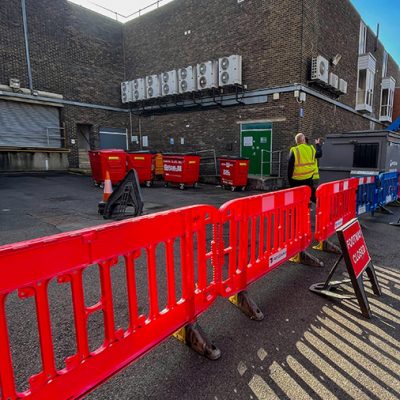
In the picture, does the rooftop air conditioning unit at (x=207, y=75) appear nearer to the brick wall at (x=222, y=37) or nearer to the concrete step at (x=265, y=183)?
the brick wall at (x=222, y=37)

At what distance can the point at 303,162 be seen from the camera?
242 inches

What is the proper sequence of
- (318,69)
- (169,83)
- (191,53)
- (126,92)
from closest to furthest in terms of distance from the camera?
1. (318,69)
2. (191,53)
3. (169,83)
4. (126,92)

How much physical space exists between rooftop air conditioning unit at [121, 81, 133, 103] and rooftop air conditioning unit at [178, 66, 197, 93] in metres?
4.56

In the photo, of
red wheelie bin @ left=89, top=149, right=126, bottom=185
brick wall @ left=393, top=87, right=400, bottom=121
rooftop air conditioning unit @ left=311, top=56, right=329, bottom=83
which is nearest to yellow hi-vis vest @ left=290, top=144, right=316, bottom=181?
red wheelie bin @ left=89, top=149, right=126, bottom=185

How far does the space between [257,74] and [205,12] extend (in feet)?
17.0

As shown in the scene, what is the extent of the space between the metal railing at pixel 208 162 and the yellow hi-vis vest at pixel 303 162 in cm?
981

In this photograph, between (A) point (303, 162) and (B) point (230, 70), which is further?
(B) point (230, 70)

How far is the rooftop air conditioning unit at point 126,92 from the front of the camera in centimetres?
1931

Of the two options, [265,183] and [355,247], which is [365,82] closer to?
[265,183]

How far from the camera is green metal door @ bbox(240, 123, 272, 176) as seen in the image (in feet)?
46.3

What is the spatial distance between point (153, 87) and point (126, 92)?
9.05 ft

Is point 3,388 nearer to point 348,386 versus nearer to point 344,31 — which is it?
point 348,386

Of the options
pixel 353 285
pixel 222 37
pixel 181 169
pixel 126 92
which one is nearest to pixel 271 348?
pixel 353 285

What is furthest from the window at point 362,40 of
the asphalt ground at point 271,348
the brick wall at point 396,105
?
the asphalt ground at point 271,348
